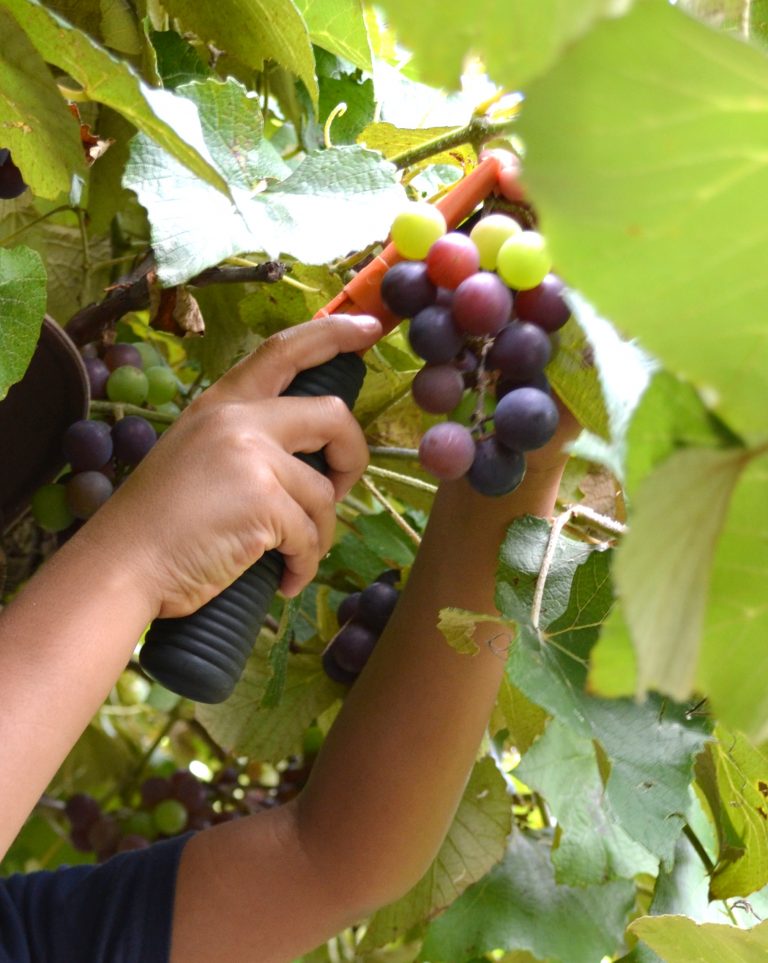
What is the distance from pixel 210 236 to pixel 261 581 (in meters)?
0.21

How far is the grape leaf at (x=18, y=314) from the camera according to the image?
2.08 ft

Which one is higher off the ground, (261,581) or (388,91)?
(388,91)

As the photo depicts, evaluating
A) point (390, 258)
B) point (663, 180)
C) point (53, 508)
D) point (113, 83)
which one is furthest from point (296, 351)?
point (663, 180)

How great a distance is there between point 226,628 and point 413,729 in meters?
0.27

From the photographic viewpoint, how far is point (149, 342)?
1.05m

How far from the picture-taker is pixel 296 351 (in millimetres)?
614

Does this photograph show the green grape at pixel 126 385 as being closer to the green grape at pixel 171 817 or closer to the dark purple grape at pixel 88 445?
the dark purple grape at pixel 88 445

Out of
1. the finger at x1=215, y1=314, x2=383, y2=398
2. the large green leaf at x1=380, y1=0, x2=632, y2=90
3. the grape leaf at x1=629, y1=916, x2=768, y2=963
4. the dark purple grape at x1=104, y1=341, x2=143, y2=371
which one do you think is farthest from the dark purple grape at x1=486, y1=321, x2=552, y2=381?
the dark purple grape at x1=104, y1=341, x2=143, y2=371

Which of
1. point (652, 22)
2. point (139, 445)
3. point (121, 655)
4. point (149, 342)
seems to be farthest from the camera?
point (149, 342)

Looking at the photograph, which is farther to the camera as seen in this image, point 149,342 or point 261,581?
point 149,342

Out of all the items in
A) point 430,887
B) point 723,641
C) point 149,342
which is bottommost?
point 430,887

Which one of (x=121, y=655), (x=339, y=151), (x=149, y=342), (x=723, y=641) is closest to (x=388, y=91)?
(x=339, y=151)

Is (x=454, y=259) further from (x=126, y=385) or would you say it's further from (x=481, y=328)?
(x=126, y=385)

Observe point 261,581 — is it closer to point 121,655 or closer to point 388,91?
point 121,655
